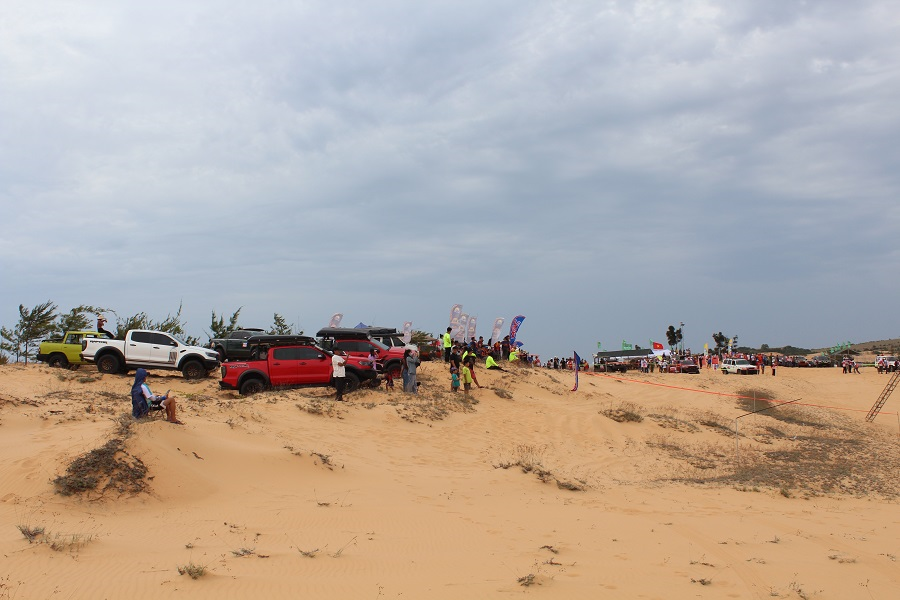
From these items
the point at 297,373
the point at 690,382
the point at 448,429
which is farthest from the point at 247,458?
the point at 690,382

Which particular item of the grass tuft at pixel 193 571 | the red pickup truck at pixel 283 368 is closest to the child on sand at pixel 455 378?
the red pickup truck at pixel 283 368

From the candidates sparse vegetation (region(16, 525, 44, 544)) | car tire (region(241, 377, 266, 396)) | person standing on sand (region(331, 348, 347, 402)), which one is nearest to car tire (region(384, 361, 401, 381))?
person standing on sand (region(331, 348, 347, 402))

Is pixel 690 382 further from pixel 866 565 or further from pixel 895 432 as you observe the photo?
pixel 866 565

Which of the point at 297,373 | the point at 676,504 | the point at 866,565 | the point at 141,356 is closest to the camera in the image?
the point at 866,565

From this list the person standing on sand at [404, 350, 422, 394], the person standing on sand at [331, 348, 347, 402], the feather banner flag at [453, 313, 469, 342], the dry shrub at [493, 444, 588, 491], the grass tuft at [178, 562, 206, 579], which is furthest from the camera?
the feather banner flag at [453, 313, 469, 342]

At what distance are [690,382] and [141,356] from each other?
30.3 meters

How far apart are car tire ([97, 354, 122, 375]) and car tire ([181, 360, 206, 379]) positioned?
209 centimetres

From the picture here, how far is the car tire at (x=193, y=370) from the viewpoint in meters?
22.4

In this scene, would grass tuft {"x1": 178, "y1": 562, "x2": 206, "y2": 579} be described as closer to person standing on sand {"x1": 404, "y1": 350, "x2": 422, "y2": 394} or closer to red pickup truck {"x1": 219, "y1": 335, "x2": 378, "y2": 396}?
red pickup truck {"x1": 219, "y1": 335, "x2": 378, "y2": 396}

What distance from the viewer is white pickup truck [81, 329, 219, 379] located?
2161 centimetres

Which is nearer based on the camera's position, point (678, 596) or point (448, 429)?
point (678, 596)

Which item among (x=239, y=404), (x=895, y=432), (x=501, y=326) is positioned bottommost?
(x=895, y=432)

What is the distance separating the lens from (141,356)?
71.7ft

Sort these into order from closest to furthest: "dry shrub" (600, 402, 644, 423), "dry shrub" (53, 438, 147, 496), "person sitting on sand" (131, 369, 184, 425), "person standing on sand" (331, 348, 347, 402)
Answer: "dry shrub" (53, 438, 147, 496), "person sitting on sand" (131, 369, 184, 425), "person standing on sand" (331, 348, 347, 402), "dry shrub" (600, 402, 644, 423)
